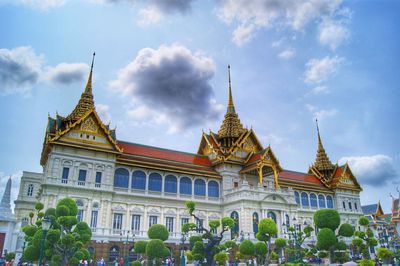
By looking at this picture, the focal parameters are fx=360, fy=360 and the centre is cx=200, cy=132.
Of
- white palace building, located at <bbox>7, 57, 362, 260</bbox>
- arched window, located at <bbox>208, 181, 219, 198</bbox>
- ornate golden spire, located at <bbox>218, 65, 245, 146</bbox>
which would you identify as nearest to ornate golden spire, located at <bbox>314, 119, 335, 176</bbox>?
white palace building, located at <bbox>7, 57, 362, 260</bbox>

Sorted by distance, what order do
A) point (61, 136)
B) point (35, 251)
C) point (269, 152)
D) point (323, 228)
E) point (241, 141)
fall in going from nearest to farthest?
1. point (35, 251)
2. point (323, 228)
3. point (61, 136)
4. point (269, 152)
5. point (241, 141)

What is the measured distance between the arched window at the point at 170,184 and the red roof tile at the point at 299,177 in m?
18.8

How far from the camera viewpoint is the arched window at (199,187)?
4353cm

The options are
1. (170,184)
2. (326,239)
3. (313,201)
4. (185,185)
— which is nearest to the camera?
(326,239)

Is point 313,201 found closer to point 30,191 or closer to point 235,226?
point 235,226

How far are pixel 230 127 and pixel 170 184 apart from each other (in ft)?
48.6

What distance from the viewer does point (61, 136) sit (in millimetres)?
36250

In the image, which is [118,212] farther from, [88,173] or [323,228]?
[323,228]

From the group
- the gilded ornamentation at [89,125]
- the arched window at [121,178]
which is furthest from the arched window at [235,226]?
the gilded ornamentation at [89,125]

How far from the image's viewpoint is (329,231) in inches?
1150

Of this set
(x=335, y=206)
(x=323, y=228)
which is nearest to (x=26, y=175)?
(x=323, y=228)

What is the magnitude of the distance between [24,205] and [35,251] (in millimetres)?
32108

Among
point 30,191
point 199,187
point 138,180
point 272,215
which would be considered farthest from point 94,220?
point 30,191

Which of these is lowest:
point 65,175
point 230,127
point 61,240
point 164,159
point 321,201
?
point 61,240
